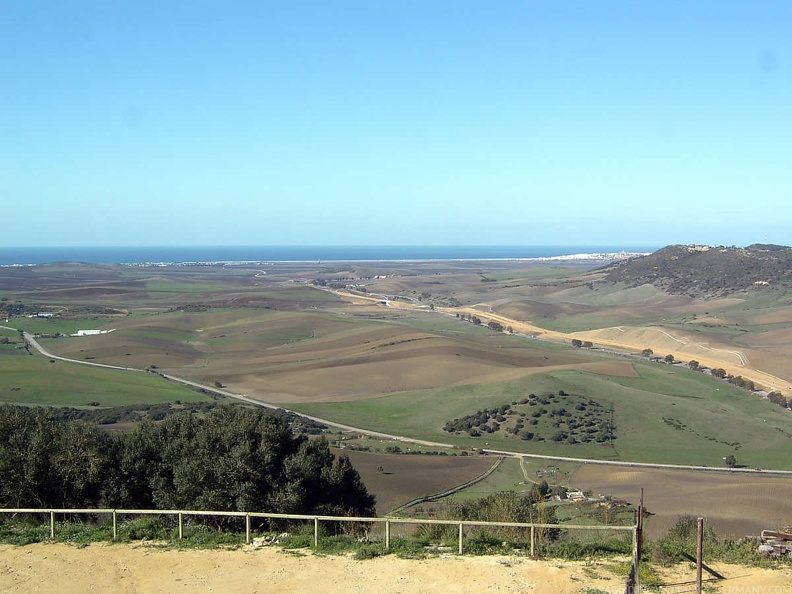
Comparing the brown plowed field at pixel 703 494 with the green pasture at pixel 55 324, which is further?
the green pasture at pixel 55 324

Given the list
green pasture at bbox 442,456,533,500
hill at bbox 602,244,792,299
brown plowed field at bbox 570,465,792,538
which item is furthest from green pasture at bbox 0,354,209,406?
hill at bbox 602,244,792,299

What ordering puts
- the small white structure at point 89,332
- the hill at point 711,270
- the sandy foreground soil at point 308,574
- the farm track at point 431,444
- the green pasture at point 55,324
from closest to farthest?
1. the sandy foreground soil at point 308,574
2. the farm track at point 431,444
3. the small white structure at point 89,332
4. the green pasture at point 55,324
5. the hill at point 711,270

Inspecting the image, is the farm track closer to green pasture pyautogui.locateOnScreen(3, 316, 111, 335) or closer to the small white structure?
the small white structure

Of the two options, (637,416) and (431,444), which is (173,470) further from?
(637,416)

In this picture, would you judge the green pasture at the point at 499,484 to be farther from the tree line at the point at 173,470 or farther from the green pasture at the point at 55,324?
the green pasture at the point at 55,324

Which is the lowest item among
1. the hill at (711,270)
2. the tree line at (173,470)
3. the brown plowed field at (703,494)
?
the brown plowed field at (703,494)

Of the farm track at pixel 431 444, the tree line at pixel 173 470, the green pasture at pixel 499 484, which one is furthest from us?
the farm track at pixel 431 444

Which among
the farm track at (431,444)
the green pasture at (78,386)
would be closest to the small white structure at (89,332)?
the green pasture at (78,386)

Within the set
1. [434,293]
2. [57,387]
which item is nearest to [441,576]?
[57,387]

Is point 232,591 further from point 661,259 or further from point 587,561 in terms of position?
point 661,259

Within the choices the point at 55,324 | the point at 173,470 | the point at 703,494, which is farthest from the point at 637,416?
the point at 55,324
